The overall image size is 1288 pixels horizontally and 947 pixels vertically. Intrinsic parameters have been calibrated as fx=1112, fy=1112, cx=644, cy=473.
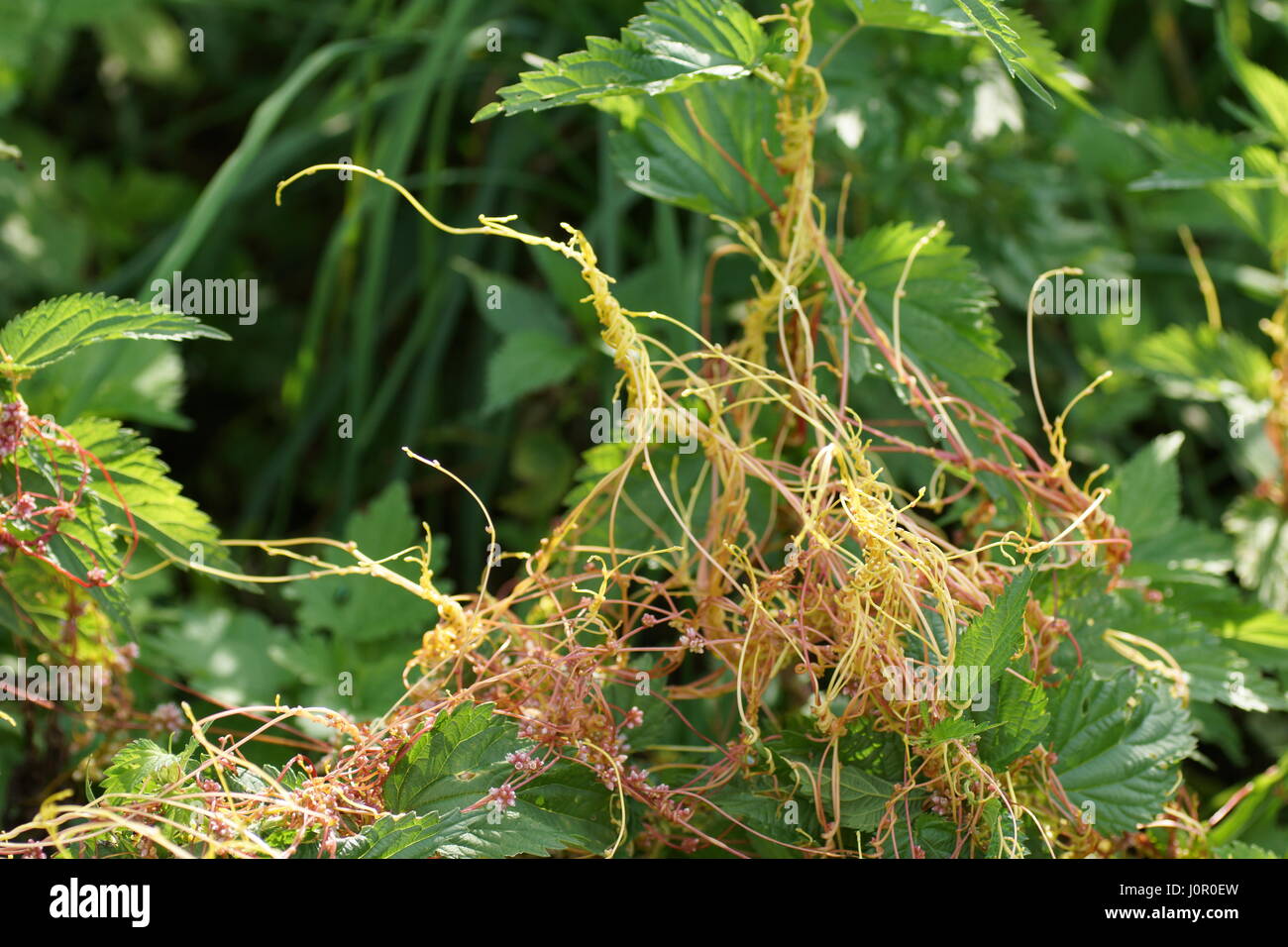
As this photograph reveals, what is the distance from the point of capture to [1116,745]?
83 cm

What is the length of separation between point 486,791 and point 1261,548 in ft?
2.92

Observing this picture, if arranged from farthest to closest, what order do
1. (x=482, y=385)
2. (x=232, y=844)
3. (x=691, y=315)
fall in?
(x=482, y=385)
(x=691, y=315)
(x=232, y=844)

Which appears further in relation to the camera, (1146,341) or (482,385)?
(482,385)

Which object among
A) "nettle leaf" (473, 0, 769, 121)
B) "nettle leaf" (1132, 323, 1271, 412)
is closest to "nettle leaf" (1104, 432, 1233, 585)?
"nettle leaf" (1132, 323, 1271, 412)

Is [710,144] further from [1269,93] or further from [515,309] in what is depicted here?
[1269,93]

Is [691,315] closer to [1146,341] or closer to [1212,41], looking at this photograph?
[1146,341]

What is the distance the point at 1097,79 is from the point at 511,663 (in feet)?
4.51

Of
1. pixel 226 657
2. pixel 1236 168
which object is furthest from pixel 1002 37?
pixel 226 657

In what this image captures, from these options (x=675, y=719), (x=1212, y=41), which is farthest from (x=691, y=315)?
(x=1212, y=41)

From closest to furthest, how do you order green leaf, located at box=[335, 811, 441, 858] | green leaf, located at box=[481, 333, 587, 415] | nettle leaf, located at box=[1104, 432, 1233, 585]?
green leaf, located at box=[335, 811, 441, 858] → nettle leaf, located at box=[1104, 432, 1233, 585] → green leaf, located at box=[481, 333, 587, 415]

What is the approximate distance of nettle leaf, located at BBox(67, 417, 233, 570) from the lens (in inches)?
34.3

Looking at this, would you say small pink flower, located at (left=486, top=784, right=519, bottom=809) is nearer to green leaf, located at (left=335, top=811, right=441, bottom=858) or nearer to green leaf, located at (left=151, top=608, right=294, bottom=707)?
green leaf, located at (left=335, top=811, right=441, bottom=858)
